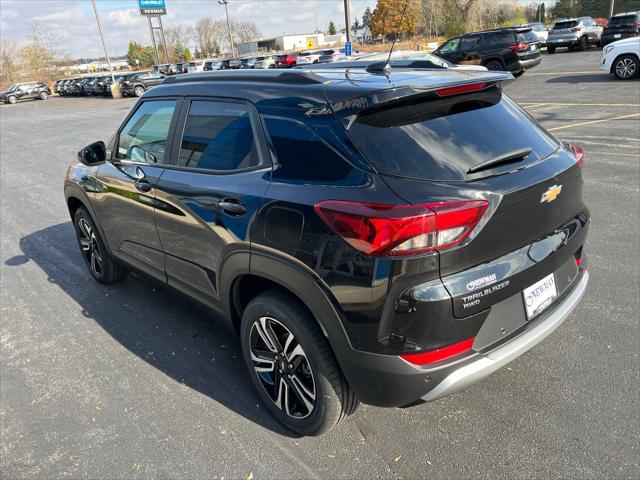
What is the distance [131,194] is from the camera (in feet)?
11.8

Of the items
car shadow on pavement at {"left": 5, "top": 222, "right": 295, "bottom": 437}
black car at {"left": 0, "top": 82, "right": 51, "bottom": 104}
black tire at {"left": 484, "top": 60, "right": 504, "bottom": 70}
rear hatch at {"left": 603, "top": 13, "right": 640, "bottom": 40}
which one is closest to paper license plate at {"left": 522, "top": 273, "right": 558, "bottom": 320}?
car shadow on pavement at {"left": 5, "top": 222, "right": 295, "bottom": 437}

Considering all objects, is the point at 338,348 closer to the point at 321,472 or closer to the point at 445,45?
the point at 321,472

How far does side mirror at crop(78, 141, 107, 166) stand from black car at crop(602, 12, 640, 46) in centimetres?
2696

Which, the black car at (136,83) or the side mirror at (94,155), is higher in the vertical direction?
the side mirror at (94,155)

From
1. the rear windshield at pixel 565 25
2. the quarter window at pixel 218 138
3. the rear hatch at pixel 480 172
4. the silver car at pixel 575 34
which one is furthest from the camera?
the rear windshield at pixel 565 25

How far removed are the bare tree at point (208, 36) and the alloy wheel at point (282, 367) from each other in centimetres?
10918

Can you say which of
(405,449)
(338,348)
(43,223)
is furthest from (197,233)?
(43,223)

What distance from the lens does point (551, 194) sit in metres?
2.38

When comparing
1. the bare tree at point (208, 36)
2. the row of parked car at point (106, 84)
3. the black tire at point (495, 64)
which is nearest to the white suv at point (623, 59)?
the black tire at point (495, 64)

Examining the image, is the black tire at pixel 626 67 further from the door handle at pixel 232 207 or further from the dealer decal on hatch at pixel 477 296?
the door handle at pixel 232 207

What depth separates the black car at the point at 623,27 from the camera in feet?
76.7

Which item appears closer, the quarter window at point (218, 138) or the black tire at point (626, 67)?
the quarter window at point (218, 138)

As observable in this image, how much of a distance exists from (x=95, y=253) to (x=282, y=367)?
2.75 meters

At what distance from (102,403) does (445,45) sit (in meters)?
22.1
